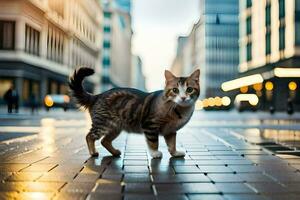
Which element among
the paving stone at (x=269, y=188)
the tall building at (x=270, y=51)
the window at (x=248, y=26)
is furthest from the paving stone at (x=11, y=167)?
the window at (x=248, y=26)

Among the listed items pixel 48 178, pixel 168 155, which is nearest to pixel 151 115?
pixel 168 155

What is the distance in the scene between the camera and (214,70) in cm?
10506

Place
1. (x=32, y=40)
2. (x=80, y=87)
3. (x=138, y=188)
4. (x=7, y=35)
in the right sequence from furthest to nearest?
(x=32, y=40), (x=7, y=35), (x=80, y=87), (x=138, y=188)

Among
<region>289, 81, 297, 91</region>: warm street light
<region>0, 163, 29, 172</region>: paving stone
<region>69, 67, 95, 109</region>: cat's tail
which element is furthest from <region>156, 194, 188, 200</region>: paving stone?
<region>289, 81, 297, 91</region>: warm street light

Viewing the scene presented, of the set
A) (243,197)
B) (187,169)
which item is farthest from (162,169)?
(243,197)

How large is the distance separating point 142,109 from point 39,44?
40.5 meters

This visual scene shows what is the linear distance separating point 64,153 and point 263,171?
3252mm

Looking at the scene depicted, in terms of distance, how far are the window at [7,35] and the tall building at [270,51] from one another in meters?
27.7

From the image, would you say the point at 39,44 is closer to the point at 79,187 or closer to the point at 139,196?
the point at 79,187

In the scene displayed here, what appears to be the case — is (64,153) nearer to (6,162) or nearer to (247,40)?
(6,162)

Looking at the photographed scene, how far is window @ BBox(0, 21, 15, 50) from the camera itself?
39.0 m

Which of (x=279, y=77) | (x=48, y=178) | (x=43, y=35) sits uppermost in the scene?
(x=43, y=35)

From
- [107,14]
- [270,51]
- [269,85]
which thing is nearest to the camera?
[269,85]

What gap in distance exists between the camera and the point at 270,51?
47.7 m
